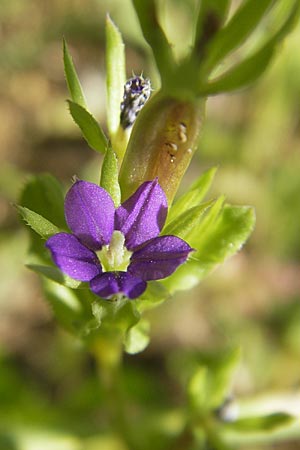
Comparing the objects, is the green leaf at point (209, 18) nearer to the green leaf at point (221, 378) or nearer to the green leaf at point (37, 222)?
the green leaf at point (37, 222)

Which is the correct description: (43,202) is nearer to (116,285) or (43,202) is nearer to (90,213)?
(90,213)

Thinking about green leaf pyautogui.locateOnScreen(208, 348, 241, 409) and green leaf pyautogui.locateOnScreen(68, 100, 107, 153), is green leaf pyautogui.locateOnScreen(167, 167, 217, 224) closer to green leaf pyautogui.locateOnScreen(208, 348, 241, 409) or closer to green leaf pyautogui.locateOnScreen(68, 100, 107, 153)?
green leaf pyautogui.locateOnScreen(68, 100, 107, 153)

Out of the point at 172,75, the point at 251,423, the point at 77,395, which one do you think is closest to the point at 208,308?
the point at 77,395

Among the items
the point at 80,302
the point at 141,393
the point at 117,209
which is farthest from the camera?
the point at 141,393

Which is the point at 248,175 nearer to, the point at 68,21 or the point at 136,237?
the point at 68,21

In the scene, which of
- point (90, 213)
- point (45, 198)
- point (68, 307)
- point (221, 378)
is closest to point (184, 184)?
point (221, 378)
